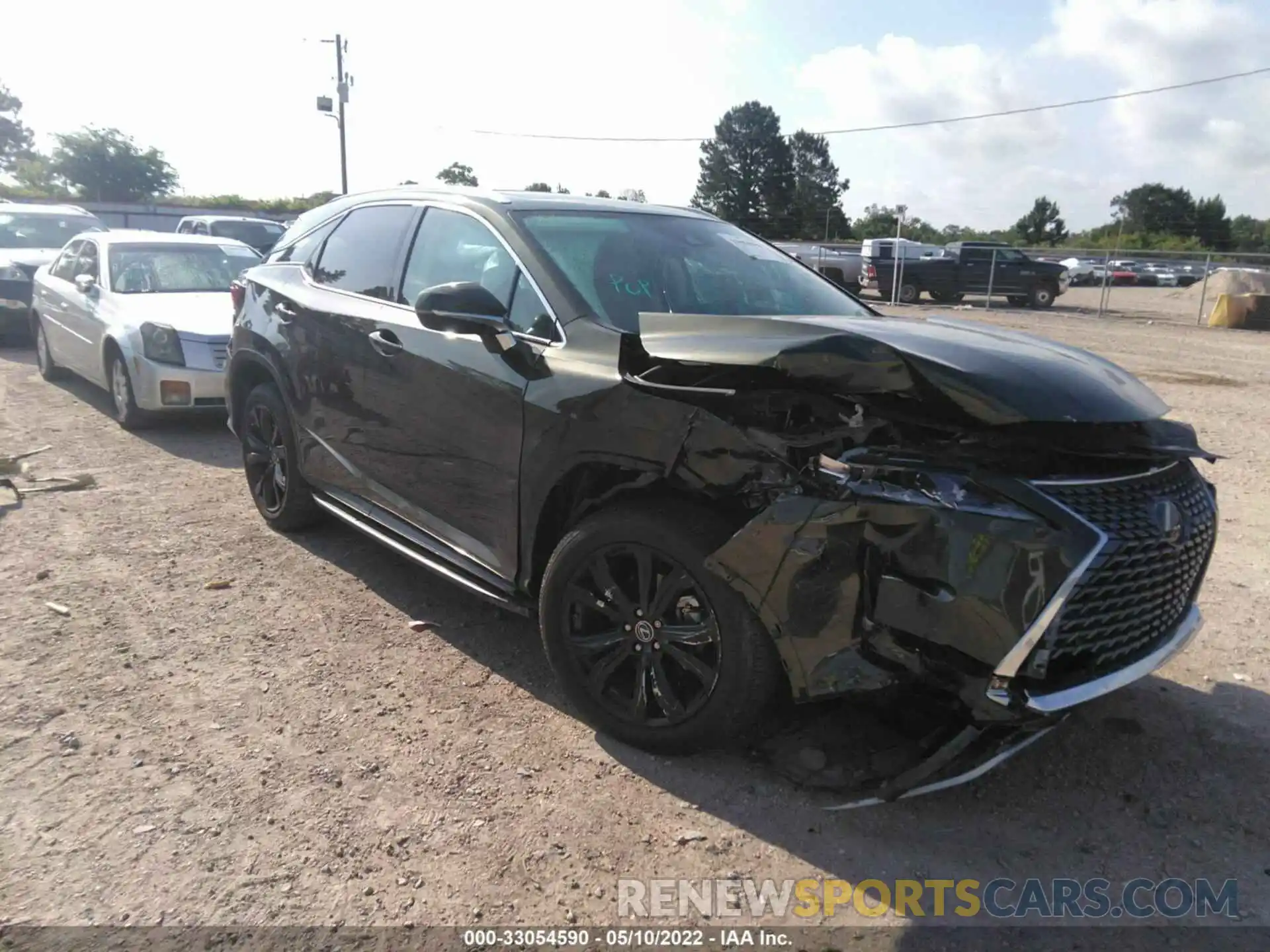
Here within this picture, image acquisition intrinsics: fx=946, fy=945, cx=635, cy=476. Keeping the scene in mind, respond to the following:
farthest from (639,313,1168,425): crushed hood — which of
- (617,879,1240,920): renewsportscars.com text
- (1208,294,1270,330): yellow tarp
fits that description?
(1208,294,1270,330): yellow tarp

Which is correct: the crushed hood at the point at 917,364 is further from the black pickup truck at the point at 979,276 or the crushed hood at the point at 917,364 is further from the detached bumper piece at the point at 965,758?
the black pickup truck at the point at 979,276

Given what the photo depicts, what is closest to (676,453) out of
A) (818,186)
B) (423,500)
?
(423,500)

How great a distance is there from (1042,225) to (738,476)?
3312 inches

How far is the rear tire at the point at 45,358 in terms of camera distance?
10016mm

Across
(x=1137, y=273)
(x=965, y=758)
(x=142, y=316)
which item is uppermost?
(x=1137, y=273)

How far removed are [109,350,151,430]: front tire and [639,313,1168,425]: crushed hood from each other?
6113mm

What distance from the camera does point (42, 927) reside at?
2438 millimetres

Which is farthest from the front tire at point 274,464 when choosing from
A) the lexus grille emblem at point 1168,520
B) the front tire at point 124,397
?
the lexus grille emblem at point 1168,520

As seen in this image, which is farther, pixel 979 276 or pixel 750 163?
pixel 750 163

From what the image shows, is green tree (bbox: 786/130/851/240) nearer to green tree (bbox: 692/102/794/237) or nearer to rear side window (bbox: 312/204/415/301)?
green tree (bbox: 692/102/794/237)

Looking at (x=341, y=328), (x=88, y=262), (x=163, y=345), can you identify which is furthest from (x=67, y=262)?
(x=341, y=328)

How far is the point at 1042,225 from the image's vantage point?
77.4 m

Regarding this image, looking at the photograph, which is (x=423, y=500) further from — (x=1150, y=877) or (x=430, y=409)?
(x=1150, y=877)

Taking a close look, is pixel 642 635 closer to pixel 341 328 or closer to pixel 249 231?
pixel 341 328
